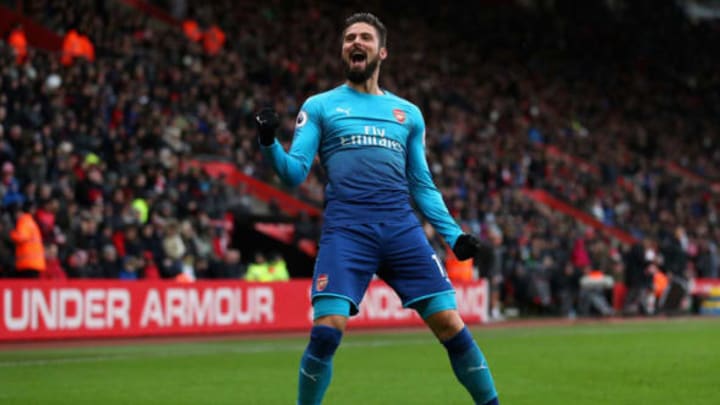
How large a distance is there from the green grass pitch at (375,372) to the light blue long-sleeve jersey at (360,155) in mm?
3088

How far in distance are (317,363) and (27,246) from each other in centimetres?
1178

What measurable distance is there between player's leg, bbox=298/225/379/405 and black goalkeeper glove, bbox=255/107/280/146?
27.5 inches

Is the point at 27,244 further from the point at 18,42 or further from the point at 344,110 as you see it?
the point at 344,110

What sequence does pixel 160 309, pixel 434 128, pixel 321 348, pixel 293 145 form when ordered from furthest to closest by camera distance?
pixel 434 128, pixel 160 309, pixel 293 145, pixel 321 348

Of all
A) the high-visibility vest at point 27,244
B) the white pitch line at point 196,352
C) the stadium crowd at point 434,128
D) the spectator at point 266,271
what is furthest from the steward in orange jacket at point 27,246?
the spectator at point 266,271

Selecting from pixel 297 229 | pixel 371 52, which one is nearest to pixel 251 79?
pixel 297 229

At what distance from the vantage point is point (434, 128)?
3244 cm

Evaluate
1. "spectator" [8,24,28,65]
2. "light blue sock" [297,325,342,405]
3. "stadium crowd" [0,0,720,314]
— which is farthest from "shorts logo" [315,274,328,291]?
"spectator" [8,24,28,65]

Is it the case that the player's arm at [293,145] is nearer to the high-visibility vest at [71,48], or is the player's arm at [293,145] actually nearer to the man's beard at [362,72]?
the man's beard at [362,72]

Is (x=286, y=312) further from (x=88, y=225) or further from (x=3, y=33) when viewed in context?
(x=3, y=33)

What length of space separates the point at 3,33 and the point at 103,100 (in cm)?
547

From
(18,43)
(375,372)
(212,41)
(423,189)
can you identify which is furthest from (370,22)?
(212,41)

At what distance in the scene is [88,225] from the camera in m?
18.8

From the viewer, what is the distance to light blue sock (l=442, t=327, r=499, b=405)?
255 inches
